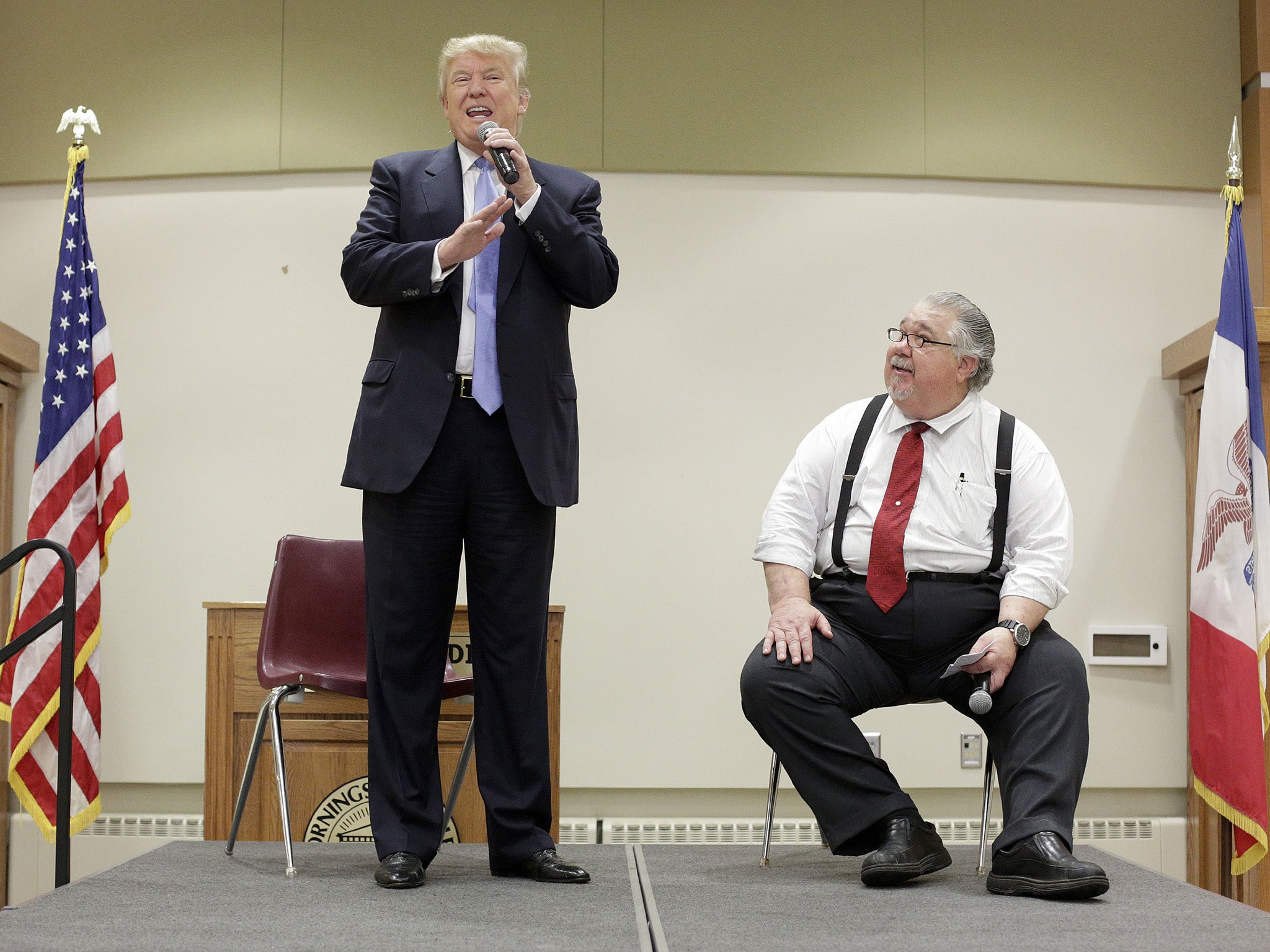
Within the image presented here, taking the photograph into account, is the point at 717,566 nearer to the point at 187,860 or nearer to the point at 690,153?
the point at 690,153

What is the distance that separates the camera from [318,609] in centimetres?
292

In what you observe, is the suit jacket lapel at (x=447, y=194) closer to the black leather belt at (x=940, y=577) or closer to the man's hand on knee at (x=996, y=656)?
the black leather belt at (x=940, y=577)

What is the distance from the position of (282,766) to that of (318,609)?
69cm

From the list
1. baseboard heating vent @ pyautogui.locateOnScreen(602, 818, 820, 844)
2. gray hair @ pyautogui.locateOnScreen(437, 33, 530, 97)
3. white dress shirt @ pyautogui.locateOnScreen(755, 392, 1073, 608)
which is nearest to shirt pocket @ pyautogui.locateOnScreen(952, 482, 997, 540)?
white dress shirt @ pyautogui.locateOnScreen(755, 392, 1073, 608)

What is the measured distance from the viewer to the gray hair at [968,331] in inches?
99.4

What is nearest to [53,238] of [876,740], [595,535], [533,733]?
[595,535]

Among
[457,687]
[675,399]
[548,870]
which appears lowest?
[548,870]

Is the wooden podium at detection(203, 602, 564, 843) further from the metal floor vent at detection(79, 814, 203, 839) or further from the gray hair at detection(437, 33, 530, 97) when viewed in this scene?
the gray hair at detection(437, 33, 530, 97)

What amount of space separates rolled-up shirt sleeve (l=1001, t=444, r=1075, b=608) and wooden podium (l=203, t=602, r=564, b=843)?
1.20 m

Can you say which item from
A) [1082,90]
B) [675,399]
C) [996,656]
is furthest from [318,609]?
[1082,90]

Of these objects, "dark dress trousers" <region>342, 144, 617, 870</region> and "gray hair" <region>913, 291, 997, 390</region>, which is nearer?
"dark dress trousers" <region>342, 144, 617, 870</region>

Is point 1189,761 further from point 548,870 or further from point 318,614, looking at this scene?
point 318,614

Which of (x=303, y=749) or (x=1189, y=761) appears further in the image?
(x=1189, y=761)

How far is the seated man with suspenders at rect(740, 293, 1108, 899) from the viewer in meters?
2.11
